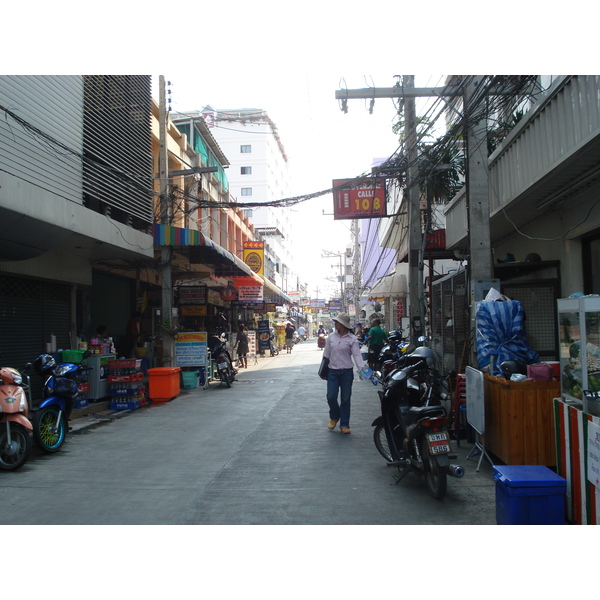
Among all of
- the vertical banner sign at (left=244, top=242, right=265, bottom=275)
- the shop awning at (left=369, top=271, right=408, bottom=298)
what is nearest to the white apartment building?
the vertical banner sign at (left=244, top=242, right=265, bottom=275)

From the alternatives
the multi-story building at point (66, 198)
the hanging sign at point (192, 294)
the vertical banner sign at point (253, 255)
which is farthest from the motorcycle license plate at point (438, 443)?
the vertical banner sign at point (253, 255)

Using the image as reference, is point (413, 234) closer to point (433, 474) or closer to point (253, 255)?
point (433, 474)

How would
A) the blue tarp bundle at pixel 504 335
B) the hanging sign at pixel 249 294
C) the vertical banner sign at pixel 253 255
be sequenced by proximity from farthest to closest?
1. the vertical banner sign at pixel 253 255
2. the hanging sign at pixel 249 294
3. the blue tarp bundle at pixel 504 335

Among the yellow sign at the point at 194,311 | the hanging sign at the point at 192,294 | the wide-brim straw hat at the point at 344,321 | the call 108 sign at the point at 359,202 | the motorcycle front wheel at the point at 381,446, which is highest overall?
the call 108 sign at the point at 359,202

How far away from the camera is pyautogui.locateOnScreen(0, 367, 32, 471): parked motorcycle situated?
6062 millimetres

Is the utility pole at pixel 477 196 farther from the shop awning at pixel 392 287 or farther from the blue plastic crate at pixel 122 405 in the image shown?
the shop awning at pixel 392 287

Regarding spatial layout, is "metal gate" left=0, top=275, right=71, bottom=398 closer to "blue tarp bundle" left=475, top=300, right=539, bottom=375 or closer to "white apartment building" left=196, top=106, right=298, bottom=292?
"blue tarp bundle" left=475, top=300, right=539, bottom=375

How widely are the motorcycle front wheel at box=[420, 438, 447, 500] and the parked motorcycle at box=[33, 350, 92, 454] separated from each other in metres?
4.80

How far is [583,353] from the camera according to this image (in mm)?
4246

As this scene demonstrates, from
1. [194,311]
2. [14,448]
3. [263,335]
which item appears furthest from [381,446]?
[263,335]

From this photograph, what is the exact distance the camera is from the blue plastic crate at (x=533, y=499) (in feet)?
12.5

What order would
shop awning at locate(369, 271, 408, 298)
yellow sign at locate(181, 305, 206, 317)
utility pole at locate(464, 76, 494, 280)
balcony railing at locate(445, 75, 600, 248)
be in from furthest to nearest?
1. shop awning at locate(369, 271, 408, 298)
2. yellow sign at locate(181, 305, 206, 317)
3. utility pole at locate(464, 76, 494, 280)
4. balcony railing at locate(445, 75, 600, 248)

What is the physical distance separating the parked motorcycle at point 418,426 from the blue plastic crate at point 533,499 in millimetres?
862

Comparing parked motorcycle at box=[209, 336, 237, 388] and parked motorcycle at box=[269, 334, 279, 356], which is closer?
parked motorcycle at box=[209, 336, 237, 388]
